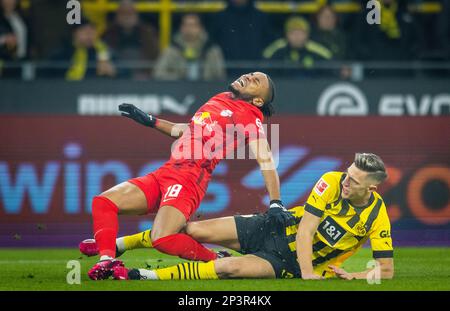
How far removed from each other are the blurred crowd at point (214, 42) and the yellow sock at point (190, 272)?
629 centimetres

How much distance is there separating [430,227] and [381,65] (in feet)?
8.23

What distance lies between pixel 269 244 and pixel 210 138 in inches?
47.9

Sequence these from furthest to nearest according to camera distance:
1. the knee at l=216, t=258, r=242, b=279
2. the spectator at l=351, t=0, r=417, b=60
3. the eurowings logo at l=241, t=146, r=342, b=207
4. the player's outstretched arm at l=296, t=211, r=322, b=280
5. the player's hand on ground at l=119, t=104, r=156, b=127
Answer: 1. the spectator at l=351, t=0, r=417, b=60
2. the eurowings logo at l=241, t=146, r=342, b=207
3. the player's hand on ground at l=119, t=104, r=156, b=127
4. the knee at l=216, t=258, r=242, b=279
5. the player's outstretched arm at l=296, t=211, r=322, b=280

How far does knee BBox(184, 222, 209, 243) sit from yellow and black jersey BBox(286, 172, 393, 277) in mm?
1015

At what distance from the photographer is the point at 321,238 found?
998 centimetres

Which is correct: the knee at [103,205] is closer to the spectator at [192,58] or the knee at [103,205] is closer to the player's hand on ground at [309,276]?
the player's hand on ground at [309,276]

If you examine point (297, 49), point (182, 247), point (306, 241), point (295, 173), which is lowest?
point (295, 173)

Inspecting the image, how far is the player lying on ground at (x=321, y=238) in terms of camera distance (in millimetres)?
9773

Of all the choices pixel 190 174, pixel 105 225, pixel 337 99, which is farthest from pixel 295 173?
pixel 105 225

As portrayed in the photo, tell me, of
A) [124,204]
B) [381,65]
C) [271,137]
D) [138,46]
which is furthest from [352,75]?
[124,204]

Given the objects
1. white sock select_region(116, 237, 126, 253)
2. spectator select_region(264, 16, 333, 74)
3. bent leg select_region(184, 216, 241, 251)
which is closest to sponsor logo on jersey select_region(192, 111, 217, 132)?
bent leg select_region(184, 216, 241, 251)

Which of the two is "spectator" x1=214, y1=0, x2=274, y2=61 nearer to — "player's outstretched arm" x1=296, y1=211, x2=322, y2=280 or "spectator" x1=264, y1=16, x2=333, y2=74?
"spectator" x1=264, y1=16, x2=333, y2=74

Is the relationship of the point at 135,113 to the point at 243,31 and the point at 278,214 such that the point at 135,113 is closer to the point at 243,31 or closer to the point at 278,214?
the point at 278,214

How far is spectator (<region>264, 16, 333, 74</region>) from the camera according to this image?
1616cm
